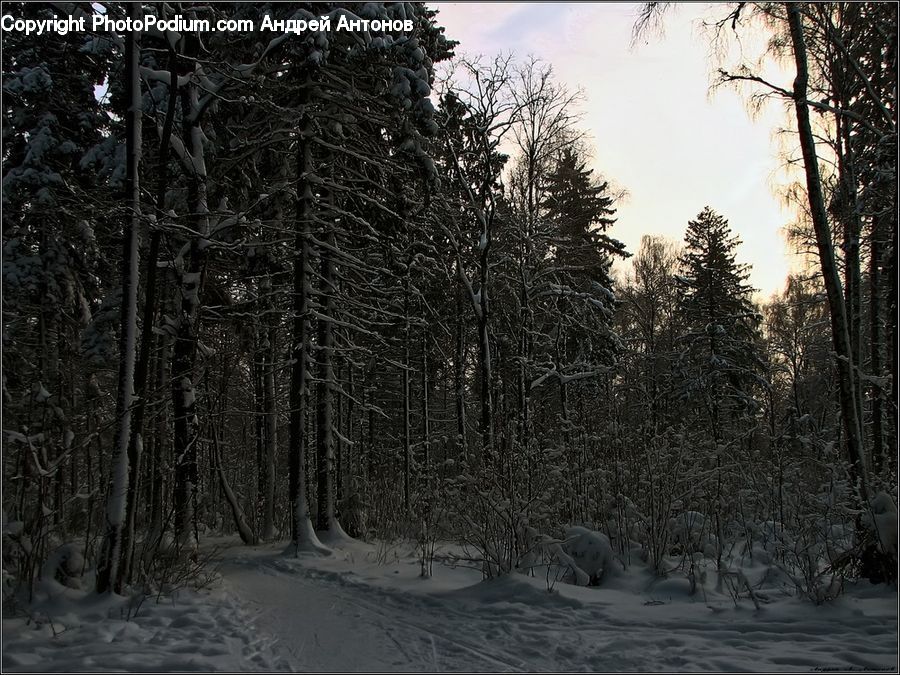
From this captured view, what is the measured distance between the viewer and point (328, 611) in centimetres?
602

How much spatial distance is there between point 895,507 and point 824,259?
Result: 2.85 m

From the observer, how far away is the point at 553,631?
16.6 ft

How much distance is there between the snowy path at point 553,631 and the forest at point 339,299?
56cm

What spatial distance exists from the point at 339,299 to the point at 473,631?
23.5ft

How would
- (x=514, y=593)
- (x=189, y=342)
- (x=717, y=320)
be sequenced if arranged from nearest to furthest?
(x=514, y=593)
(x=189, y=342)
(x=717, y=320)

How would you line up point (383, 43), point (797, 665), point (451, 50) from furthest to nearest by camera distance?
point (451, 50)
point (383, 43)
point (797, 665)

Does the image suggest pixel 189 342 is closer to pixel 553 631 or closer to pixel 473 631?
pixel 473 631

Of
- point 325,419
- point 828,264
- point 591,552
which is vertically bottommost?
point 591,552

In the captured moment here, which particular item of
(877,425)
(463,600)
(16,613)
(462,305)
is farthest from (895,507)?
(462,305)

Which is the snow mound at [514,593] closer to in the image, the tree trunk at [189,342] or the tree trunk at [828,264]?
the tree trunk at [828,264]

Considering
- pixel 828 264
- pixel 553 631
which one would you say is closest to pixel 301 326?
pixel 553 631

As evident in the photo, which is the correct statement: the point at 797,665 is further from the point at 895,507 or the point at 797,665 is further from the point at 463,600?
the point at 463,600

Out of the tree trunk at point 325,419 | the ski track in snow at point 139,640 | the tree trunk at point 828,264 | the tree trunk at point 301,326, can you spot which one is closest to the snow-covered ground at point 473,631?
the ski track in snow at point 139,640

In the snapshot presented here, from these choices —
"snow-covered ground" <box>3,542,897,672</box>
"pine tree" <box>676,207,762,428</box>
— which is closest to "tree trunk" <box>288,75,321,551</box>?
"snow-covered ground" <box>3,542,897,672</box>
